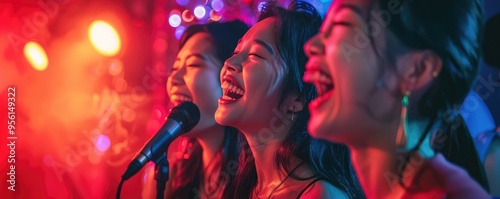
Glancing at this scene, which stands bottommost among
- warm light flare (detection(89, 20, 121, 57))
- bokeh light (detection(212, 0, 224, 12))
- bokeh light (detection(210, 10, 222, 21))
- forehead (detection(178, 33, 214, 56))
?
forehead (detection(178, 33, 214, 56))

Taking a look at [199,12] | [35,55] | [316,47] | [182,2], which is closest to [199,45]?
[199,12]

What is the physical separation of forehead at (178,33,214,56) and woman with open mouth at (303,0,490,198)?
1.21m

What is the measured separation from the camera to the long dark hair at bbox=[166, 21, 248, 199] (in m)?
2.74

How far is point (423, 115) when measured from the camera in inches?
59.7

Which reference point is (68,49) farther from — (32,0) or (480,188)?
(480,188)

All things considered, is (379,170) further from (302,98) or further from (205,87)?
(205,87)

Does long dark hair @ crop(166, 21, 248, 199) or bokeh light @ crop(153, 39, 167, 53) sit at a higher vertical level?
bokeh light @ crop(153, 39, 167, 53)

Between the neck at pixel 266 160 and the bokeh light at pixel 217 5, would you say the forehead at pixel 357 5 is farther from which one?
the bokeh light at pixel 217 5

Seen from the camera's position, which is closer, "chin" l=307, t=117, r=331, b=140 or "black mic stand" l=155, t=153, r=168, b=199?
"chin" l=307, t=117, r=331, b=140

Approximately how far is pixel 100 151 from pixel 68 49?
0.74 metres

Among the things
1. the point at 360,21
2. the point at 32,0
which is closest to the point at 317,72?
the point at 360,21

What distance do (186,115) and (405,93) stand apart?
1115 millimetres

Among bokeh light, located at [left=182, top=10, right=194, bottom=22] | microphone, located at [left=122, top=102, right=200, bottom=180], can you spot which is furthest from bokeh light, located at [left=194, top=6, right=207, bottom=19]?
microphone, located at [left=122, top=102, right=200, bottom=180]

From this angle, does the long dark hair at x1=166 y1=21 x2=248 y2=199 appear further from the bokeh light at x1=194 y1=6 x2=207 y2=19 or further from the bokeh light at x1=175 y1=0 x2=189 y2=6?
the bokeh light at x1=175 y1=0 x2=189 y2=6
